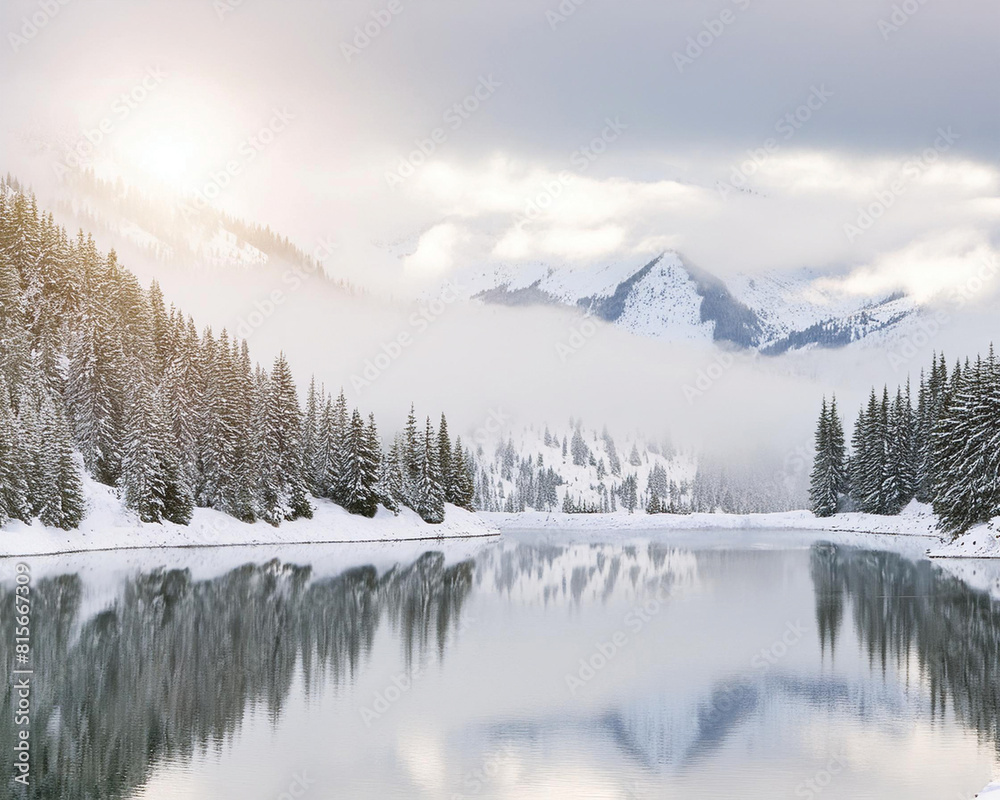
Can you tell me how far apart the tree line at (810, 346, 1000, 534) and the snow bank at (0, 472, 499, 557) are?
49.1 meters

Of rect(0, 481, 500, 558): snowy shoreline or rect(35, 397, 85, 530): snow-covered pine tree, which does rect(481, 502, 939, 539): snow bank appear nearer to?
rect(0, 481, 500, 558): snowy shoreline

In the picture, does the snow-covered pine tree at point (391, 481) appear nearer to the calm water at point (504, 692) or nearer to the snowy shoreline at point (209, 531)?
the snowy shoreline at point (209, 531)

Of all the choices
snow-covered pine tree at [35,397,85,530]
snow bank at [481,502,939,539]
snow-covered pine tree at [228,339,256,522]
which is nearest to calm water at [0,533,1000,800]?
snow-covered pine tree at [35,397,85,530]

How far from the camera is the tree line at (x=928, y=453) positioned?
3056 inches

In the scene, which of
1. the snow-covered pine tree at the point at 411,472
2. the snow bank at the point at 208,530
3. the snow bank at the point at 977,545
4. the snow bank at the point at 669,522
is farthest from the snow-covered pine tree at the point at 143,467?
the snow bank at the point at 669,522

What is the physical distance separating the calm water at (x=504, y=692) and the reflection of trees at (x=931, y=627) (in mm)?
158

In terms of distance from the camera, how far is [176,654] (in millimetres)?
32469

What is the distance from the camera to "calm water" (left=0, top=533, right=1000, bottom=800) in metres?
20.0

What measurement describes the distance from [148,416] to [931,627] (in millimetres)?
62634

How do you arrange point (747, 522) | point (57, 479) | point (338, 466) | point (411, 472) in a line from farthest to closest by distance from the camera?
1. point (747, 522)
2. point (411, 472)
3. point (338, 466)
4. point (57, 479)

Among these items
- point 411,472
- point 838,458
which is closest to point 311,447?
point 411,472

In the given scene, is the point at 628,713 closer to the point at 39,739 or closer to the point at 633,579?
the point at 39,739

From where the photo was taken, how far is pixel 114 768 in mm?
19938

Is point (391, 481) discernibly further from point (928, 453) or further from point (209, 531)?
point (928, 453)
